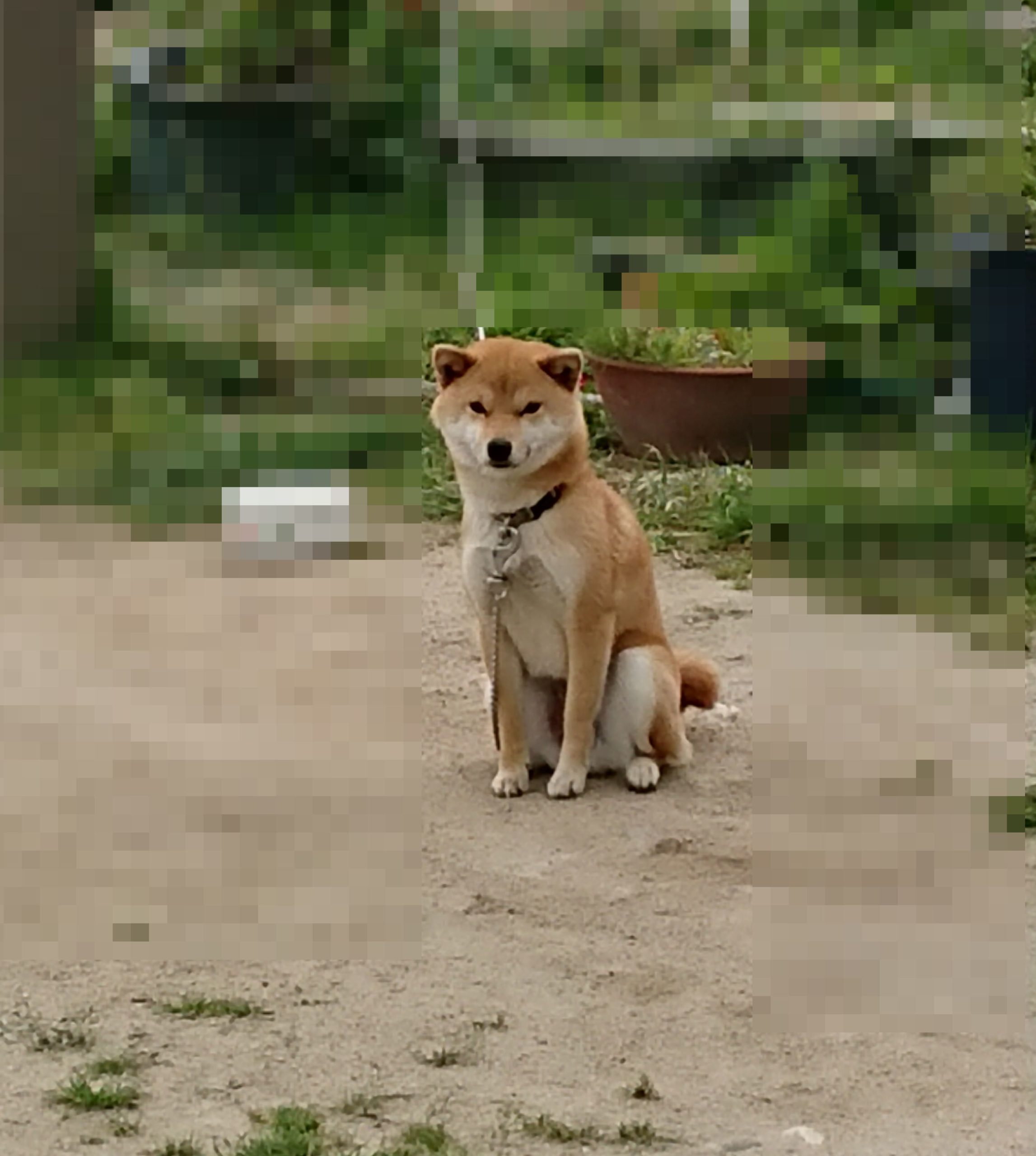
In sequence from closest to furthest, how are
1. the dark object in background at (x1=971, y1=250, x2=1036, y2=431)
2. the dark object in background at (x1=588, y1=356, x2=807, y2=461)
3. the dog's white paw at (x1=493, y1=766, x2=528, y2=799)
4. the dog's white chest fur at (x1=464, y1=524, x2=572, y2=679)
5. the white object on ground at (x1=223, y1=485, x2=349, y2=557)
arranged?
1. the dog's white chest fur at (x1=464, y1=524, x2=572, y2=679)
2. the dog's white paw at (x1=493, y1=766, x2=528, y2=799)
3. the white object on ground at (x1=223, y1=485, x2=349, y2=557)
4. the dark object in background at (x1=971, y1=250, x2=1036, y2=431)
5. the dark object in background at (x1=588, y1=356, x2=807, y2=461)

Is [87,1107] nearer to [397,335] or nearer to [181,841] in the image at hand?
[181,841]

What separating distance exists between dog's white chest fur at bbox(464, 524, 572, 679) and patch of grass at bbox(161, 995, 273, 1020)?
1032mm

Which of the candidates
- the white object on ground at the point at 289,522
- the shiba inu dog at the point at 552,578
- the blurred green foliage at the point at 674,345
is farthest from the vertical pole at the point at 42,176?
the shiba inu dog at the point at 552,578

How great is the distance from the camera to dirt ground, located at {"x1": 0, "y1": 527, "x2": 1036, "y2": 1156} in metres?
2.57

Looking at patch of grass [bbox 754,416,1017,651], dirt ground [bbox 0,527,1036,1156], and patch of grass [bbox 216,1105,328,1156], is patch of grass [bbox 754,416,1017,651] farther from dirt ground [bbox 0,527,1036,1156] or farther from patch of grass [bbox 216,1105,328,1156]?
patch of grass [bbox 216,1105,328,1156]

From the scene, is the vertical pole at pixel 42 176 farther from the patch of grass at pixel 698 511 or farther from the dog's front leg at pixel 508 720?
the dog's front leg at pixel 508 720

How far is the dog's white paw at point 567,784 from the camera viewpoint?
3.74 metres

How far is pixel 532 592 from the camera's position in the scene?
3721 mm

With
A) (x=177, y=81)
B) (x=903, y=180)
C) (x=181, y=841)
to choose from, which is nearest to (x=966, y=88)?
(x=903, y=180)

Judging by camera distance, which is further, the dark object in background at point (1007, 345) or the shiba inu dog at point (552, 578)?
the dark object in background at point (1007, 345)

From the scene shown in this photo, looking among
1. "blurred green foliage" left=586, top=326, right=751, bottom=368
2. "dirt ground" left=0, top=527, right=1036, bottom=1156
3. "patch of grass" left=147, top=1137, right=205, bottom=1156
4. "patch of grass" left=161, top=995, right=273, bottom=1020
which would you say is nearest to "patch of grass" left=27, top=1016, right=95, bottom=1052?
"dirt ground" left=0, top=527, right=1036, bottom=1156

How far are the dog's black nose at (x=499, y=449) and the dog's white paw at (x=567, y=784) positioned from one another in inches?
22.4

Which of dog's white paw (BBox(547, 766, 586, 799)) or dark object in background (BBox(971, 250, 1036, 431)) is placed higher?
dark object in background (BBox(971, 250, 1036, 431))

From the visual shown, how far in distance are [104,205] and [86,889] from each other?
423cm
